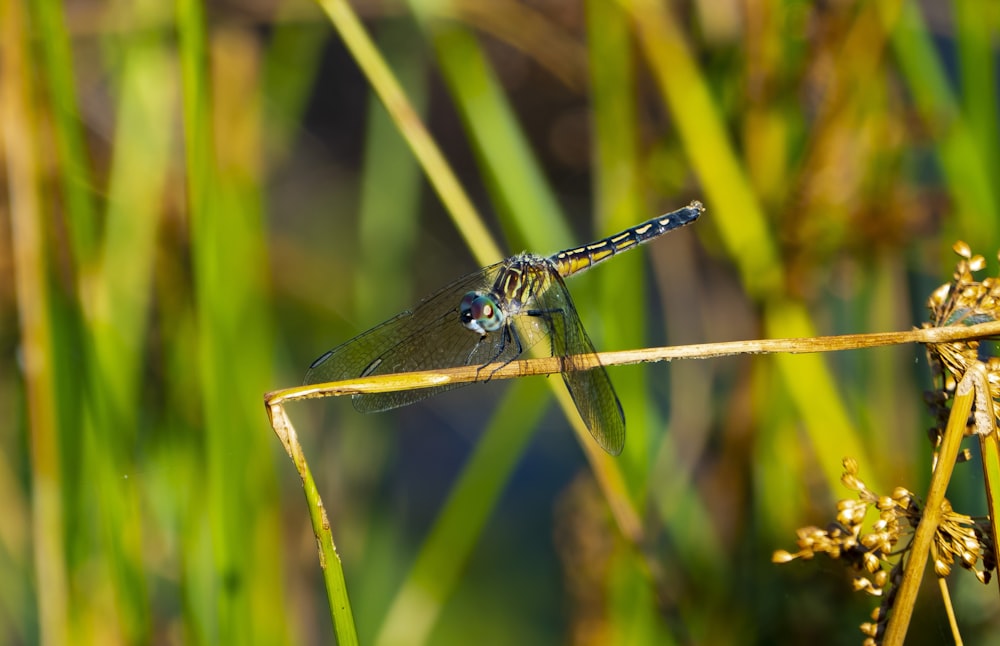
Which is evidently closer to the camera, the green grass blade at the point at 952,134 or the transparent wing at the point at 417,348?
the transparent wing at the point at 417,348

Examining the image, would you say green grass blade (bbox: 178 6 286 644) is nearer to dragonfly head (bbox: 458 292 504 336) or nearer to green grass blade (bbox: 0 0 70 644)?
green grass blade (bbox: 0 0 70 644)

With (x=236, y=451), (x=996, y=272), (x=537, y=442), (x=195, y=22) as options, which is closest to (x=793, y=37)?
(x=996, y=272)

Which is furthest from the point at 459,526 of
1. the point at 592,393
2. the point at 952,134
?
the point at 952,134

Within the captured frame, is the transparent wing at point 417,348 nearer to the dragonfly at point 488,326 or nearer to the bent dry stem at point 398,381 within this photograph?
the dragonfly at point 488,326

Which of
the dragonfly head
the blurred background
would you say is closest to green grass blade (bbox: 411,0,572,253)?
the blurred background

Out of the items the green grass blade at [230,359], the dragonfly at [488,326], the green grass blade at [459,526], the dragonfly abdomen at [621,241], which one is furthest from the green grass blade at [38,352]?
the dragonfly abdomen at [621,241]

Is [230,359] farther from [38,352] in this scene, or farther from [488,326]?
[488,326]

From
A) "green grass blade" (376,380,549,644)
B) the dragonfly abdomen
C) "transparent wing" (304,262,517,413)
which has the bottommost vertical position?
"green grass blade" (376,380,549,644)
